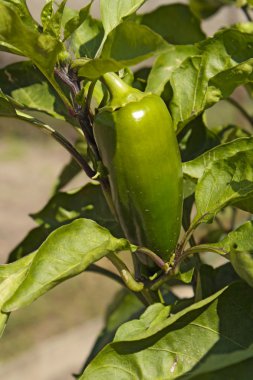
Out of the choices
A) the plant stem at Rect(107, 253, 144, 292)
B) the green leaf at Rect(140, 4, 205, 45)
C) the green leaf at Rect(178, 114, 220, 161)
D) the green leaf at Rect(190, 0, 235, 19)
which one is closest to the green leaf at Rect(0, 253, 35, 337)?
the plant stem at Rect(107, 253, 144, 292)

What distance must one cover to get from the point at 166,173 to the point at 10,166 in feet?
17.9

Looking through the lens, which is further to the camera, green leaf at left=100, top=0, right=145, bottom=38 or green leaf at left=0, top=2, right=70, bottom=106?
green leaf at left=100, top=0, right=145, bottom=38

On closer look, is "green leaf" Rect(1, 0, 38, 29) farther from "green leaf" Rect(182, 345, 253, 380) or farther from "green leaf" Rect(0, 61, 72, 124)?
"green leaf" Rect(182, 345, 253, 380)

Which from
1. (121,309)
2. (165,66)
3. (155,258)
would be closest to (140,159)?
(155,258)

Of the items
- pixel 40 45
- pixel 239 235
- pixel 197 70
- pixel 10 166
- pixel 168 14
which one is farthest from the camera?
pixel 10 166

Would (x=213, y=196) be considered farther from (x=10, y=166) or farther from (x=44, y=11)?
(x=10, y=166)

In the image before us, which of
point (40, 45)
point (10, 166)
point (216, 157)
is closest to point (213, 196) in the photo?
point (216, 157)

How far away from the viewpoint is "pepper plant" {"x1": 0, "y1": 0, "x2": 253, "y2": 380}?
799mm

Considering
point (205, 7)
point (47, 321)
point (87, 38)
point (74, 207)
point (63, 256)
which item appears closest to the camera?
point (63, 256)

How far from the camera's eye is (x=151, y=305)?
0.95 meters

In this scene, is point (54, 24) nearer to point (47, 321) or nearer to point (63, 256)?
point (63, 256)

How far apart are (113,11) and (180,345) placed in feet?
1.39

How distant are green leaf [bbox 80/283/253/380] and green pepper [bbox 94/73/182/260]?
0.12 m

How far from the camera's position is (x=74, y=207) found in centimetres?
116
